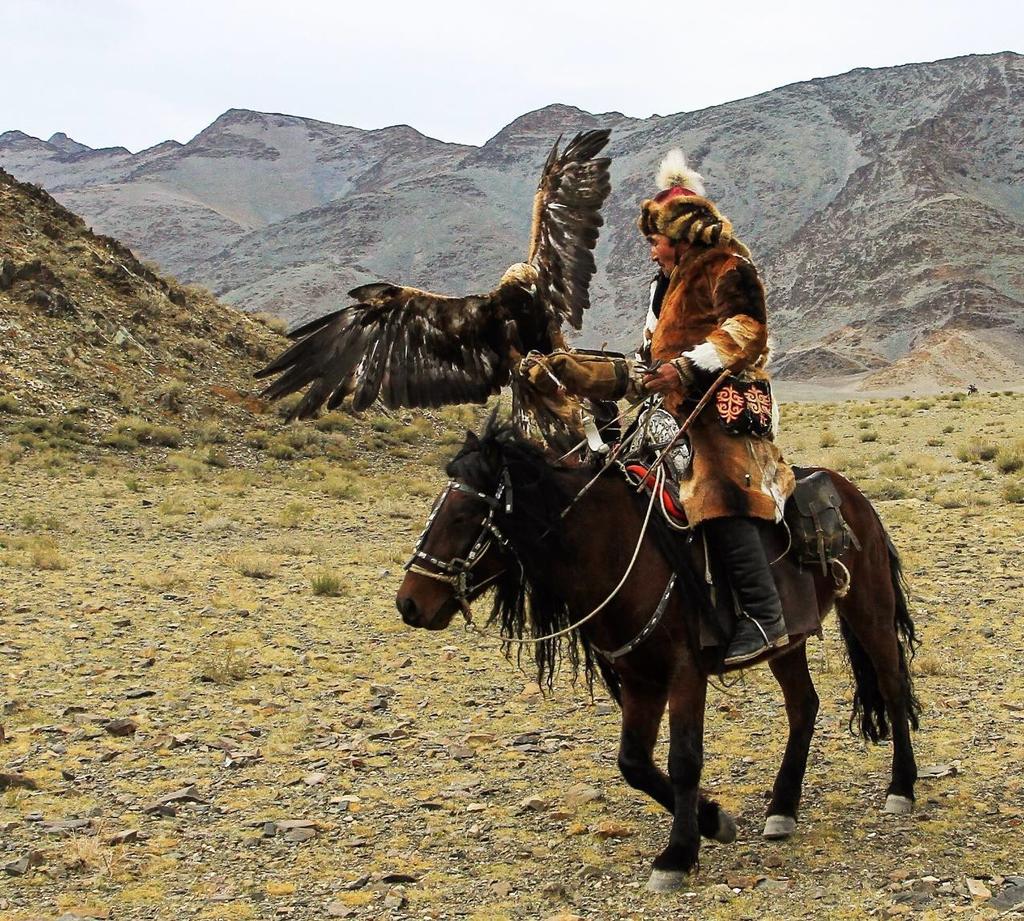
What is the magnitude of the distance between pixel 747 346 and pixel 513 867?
99.6 inches

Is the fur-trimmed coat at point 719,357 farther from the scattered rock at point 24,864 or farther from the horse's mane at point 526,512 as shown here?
the scattered rock at point 24,864

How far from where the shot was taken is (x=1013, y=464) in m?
18.4

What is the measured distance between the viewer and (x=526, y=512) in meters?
4.84

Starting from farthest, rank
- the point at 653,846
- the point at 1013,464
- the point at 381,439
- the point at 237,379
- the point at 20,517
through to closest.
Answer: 1. the point at 237,379
2. the point at 381,439
3. the point at 1013,464
4. the point at 20,517
5. the point at 653,846

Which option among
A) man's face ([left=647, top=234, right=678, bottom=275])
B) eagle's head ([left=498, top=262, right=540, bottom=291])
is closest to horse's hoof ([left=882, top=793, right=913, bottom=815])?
man's face ([left=647, top=234, right=678, bottom=275])

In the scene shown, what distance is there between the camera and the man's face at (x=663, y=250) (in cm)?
521

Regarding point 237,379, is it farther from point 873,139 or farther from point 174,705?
point 873,139

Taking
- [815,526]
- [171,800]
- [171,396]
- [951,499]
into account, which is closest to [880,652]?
[815,526]

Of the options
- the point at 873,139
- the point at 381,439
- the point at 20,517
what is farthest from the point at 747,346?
the point at 873,139

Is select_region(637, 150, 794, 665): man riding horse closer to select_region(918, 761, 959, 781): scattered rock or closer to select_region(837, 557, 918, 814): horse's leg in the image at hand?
select_region(837, 557, 918, 814): horse's leg

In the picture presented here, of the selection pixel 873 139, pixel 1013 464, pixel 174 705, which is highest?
pixel 873 139

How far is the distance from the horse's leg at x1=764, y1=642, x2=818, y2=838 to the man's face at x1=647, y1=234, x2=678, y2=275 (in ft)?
6.34

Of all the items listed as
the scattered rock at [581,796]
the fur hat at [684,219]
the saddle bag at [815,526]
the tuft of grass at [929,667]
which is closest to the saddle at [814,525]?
the saddle bag at [815,526]

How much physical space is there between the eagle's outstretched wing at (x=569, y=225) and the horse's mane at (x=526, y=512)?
6.79m
